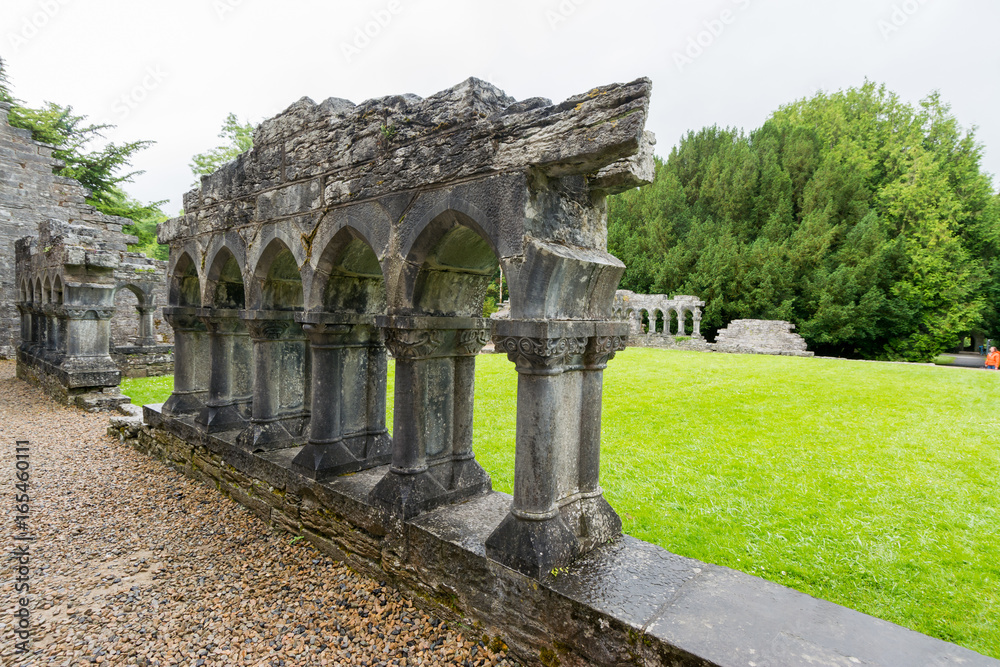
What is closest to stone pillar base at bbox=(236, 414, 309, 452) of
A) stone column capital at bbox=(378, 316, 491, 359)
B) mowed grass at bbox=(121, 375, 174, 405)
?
stone column capital at bbox=(378, 316, 491, 359)

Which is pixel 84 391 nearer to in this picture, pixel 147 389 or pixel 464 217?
pixel 147 389

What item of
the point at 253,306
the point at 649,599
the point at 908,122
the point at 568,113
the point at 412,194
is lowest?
the point at 649,599

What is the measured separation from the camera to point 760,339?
78.2ft

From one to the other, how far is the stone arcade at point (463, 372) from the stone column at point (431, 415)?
2cm

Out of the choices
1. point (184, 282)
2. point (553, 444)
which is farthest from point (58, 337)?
point (553, 444)

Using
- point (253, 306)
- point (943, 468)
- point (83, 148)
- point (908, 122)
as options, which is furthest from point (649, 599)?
point (908, 122)

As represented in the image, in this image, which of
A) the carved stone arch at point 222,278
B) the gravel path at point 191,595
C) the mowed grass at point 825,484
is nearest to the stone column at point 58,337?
the gravel path at point 191,595

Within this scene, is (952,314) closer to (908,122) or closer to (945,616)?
(908,122)

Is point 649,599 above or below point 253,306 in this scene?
below

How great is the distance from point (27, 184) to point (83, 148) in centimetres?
566

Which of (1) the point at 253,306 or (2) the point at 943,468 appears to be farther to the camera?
(2) the point at 943,468

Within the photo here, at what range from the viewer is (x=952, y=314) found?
77.8ft

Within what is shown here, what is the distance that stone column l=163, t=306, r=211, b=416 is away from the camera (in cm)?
620

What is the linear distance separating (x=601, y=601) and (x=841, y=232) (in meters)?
29.9
